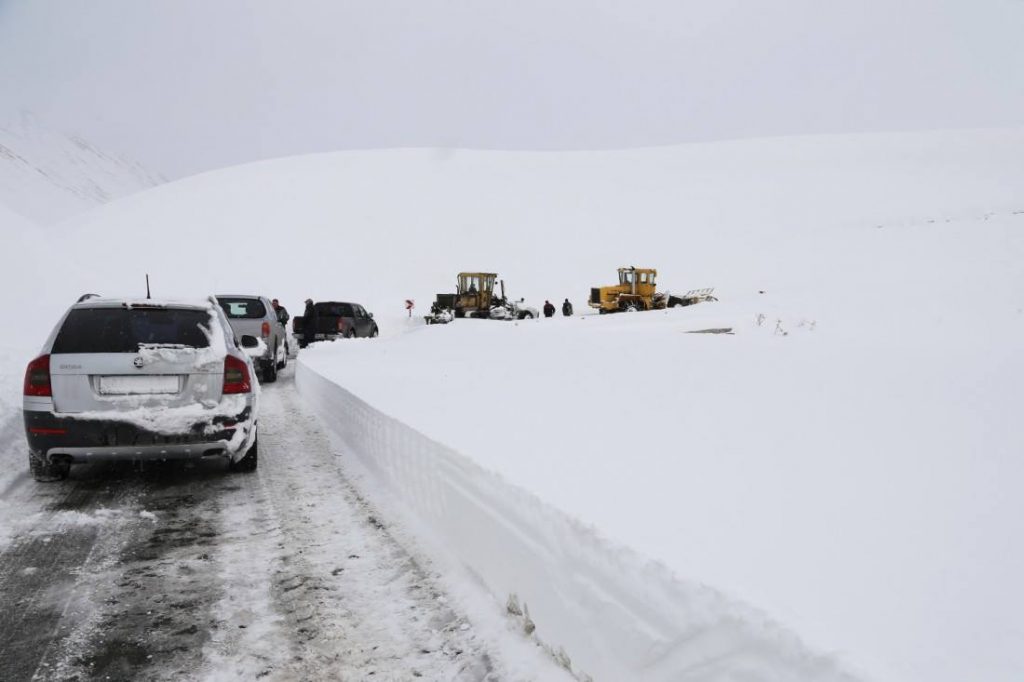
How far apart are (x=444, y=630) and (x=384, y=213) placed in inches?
2409

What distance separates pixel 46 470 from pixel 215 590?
329cm

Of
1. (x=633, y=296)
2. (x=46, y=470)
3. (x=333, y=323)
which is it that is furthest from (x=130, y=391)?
(x=633, y=296)

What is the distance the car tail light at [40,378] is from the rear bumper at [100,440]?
0.56 feet

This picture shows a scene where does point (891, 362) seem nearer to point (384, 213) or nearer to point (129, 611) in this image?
point (129, 611)

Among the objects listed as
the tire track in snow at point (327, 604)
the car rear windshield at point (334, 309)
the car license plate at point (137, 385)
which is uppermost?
the car rear windshield at point (334, 309)

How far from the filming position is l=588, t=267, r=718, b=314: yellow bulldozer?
31.4m

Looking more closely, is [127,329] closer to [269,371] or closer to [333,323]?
[269,371]

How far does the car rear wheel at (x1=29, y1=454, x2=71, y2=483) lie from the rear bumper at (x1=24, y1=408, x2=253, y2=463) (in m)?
0.24

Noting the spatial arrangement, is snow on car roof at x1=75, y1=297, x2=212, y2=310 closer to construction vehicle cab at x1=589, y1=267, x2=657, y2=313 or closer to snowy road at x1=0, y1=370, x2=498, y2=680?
snowy road at x1=0, y1=370, x2=498, y2=680

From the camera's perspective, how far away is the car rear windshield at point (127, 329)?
5.93 meters

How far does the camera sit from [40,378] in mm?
5824

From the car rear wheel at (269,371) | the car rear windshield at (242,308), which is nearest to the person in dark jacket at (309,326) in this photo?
the car rear wheel at (269,371)

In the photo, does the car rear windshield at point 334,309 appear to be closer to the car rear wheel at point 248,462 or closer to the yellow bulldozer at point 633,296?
the yellow bulldozer at point 633,296

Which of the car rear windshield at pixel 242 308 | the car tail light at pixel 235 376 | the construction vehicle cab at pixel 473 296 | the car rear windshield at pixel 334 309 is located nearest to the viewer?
the car tail light at pixel 235 376
